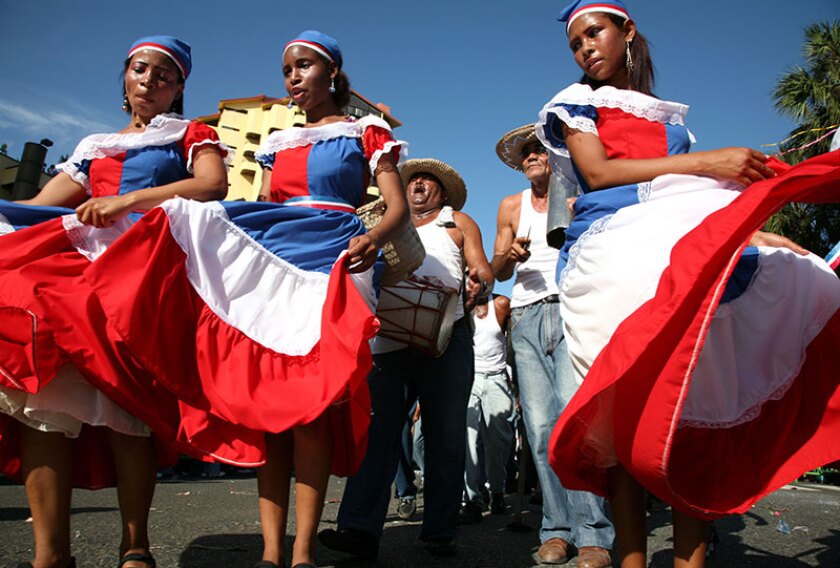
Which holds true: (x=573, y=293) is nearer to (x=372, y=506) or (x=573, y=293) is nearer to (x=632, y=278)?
(x=632, y=278)

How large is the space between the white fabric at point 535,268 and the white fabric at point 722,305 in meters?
1.82

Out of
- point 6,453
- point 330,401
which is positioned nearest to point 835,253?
point 330,401

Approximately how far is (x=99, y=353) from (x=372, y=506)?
5.01 feet

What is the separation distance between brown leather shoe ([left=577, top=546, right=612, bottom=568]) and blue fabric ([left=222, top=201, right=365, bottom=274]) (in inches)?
67.9

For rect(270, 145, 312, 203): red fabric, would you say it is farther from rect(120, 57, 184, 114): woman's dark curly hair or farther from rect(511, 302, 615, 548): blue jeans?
rect(511, 302, 615, 548): blue jeans

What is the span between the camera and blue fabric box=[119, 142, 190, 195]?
9.75 feet

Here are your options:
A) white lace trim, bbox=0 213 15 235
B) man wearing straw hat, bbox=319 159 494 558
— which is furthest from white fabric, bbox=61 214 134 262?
man wearing straw hat, bbox=319 159 494 558

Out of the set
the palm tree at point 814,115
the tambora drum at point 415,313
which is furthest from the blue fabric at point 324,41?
the palm tree at point 814,115

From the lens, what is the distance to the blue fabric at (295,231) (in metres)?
2.66

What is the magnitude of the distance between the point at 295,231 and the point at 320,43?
3.43 feet

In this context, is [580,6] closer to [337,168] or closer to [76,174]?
[337,168]

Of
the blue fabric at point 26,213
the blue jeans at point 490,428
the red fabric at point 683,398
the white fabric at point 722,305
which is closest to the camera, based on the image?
the red fabric at point 683,398

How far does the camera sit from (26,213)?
283 centimetres

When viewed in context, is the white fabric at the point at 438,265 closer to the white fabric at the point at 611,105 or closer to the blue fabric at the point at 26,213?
the white fabric at the point at 611,105
